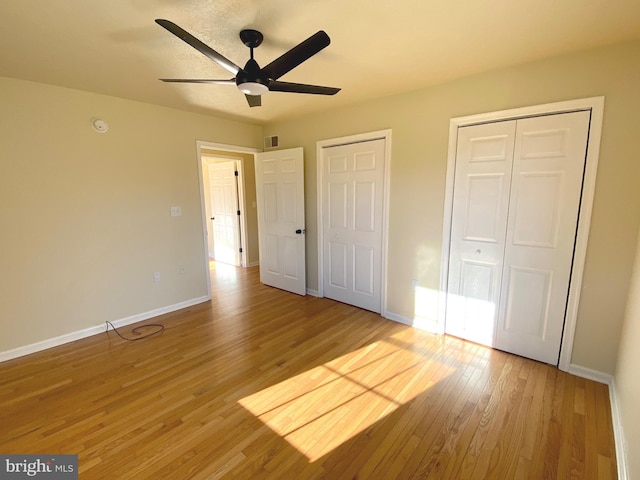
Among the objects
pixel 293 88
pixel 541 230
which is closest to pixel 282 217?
pixel 293 88

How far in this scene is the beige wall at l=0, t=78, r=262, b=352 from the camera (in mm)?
2557

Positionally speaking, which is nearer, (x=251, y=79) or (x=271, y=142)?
(x=251, y=79)

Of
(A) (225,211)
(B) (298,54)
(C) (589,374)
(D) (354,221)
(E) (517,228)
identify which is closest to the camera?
(B) (298,54)

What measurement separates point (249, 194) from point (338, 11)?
14.0ft

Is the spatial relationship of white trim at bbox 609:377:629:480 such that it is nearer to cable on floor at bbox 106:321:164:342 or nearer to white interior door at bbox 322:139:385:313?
white interior door at bbox 322:139:385:313

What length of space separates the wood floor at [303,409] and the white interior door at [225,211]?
123 inches

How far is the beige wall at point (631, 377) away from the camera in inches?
55.3

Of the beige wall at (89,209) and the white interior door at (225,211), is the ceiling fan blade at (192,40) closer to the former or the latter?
the beige wall at (89,209)

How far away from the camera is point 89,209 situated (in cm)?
294

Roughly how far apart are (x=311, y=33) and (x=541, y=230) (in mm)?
2317

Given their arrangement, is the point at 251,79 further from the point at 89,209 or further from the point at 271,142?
the point at 271,142

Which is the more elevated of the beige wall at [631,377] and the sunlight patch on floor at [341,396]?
the beige wall at [631,377]

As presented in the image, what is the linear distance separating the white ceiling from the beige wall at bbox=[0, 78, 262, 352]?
0.44m

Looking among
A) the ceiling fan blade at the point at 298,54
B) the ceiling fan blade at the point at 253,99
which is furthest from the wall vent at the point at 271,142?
the ceiling fan blade at the point at 298,54
